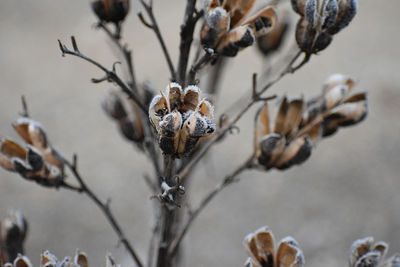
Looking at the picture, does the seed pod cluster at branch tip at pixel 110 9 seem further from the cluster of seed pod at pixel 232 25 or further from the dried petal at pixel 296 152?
the dried petal at pixel 296 152

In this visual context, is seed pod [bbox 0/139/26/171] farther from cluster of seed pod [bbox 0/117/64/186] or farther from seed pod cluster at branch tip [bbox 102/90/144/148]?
seed pod cluster at branch tip [bbox 102/90/144/148]

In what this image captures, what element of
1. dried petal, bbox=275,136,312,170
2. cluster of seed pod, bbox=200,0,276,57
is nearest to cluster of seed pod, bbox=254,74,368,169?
dried petal, bbox=275,136,312,170

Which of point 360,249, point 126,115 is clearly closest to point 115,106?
point 126,115

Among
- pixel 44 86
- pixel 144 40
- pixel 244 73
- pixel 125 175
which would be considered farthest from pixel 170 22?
pixel 125 175

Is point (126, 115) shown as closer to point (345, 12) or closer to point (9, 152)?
point (9, 152)

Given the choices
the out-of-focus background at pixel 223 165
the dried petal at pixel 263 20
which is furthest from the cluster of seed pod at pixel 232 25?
the out-of-focus background at pixel 223 165

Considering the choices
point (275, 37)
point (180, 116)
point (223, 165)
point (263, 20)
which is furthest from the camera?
point (223, 165)
